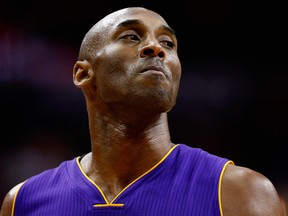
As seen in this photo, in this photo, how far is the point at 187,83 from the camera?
16.0 feet

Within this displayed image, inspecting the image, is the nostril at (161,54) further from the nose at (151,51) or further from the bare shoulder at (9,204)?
the bare shoulder at (9,204)

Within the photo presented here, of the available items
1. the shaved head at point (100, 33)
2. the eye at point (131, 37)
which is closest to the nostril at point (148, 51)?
the eye at point (131, 37)

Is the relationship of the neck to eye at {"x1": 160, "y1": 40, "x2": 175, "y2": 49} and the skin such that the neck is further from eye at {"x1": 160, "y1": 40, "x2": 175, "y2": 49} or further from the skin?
eye at {"x1": 160, "y1": 40, "x2": 175, "y2": 49}

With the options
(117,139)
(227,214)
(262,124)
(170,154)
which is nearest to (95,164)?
(117,139)

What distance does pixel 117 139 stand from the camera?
217 cm

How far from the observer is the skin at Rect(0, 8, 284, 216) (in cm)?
203

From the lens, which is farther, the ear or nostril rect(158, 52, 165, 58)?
the ear

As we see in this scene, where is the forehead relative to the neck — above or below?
above

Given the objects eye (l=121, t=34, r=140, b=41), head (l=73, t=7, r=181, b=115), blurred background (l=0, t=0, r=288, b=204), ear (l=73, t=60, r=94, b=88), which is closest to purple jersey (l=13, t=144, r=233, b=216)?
head (l=73, t=7, r=181, b=115)

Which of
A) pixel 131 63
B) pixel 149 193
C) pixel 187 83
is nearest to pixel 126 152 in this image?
pixel 149 193

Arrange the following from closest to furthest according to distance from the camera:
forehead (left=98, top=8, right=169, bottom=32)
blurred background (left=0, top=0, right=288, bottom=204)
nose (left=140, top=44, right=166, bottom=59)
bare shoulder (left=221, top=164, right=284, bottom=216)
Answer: bare shoulder (left=221, top=164, right=284, bottom=216) < nose (left=140, top=44, right=166, bottom=59) < forehead (left=98, top=8, right=169, bottom=32) < blurred background (left=0, top=0, right=288, bottom=204)

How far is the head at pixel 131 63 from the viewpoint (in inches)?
80.3

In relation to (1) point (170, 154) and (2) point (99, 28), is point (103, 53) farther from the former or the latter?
(1) point (170, 154)

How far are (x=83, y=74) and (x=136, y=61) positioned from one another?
0.36 meters
